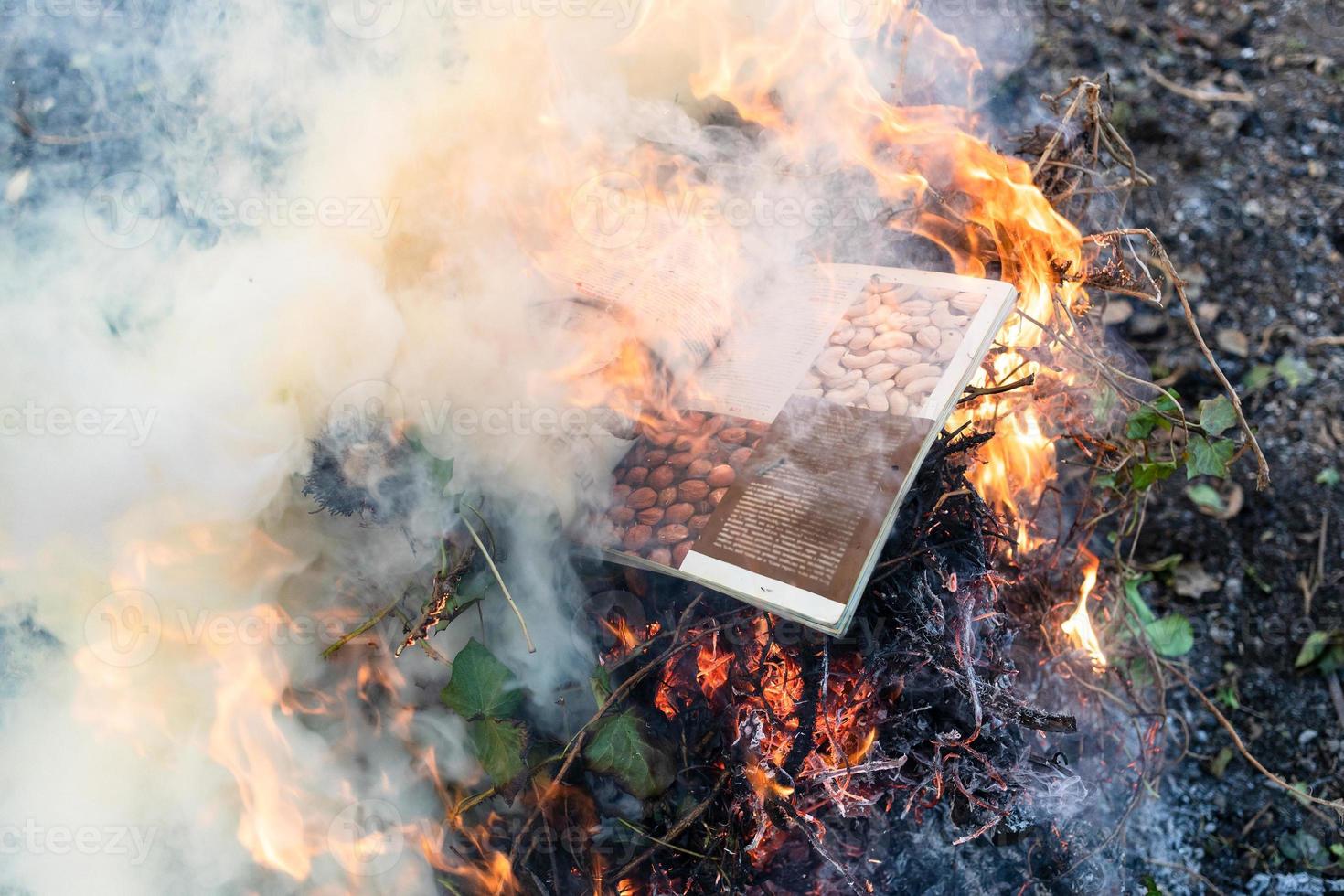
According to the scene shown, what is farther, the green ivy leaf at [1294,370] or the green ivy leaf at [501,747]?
the green ivy leaf at [1294,370]

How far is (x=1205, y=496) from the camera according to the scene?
2561mm

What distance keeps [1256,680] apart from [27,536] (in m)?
2.91

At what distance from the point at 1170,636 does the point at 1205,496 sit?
1.55 feet

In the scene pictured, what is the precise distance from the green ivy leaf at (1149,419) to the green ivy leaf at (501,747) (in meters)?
1.56

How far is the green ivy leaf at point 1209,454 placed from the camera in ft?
6.45

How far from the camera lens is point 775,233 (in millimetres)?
2156

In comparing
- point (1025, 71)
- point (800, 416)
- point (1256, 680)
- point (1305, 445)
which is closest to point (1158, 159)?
point (1025, 71)

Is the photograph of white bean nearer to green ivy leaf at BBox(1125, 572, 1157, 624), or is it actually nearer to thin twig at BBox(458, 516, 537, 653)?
thin twig at BBox(458, 516, 537, 653)

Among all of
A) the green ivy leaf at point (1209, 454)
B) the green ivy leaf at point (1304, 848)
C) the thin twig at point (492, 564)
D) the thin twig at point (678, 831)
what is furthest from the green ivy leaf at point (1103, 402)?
the thin twig at point (492, 564)

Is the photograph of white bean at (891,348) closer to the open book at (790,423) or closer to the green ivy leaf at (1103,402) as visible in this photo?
the open book at (790,423)

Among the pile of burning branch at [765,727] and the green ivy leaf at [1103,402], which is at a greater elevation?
the green ivy leaf at [1103,402]

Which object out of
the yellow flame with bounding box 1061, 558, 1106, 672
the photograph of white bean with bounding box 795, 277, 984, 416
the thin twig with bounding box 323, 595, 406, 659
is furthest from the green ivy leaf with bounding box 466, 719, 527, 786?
the yellow flame with bounding box 1061, 558, 1106, 672

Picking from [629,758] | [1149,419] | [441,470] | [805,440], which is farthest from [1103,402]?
[441,470]

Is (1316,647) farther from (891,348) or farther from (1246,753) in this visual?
(891,348)
